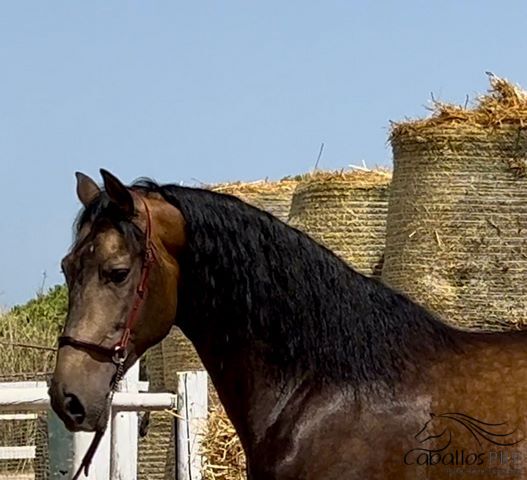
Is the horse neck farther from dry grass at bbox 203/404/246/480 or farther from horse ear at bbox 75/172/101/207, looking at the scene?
dry grass at bbox 203/404/246/480

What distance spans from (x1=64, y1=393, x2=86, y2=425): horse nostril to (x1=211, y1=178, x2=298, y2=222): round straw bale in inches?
214

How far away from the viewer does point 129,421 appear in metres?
6.44

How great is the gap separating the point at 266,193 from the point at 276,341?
17.8 feet

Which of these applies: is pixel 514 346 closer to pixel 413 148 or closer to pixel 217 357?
pixel 217 357

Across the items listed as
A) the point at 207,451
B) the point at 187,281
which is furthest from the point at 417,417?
the point at 207,451

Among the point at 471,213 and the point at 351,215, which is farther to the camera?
the point at 351,215

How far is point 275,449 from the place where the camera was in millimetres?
4012

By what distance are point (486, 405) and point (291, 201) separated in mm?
5553

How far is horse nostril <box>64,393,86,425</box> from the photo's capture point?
157 inches

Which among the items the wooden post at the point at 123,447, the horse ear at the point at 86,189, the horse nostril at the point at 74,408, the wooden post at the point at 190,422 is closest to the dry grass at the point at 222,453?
the wooden post at the point at 190,422

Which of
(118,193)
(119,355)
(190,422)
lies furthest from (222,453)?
(118,193)

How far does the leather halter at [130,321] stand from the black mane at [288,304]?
0.45 ft

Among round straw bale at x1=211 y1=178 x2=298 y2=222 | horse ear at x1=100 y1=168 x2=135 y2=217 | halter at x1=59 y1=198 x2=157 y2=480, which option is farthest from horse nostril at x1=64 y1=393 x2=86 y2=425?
round straw bale at x1=211 y1=178 x2=298 y2=222

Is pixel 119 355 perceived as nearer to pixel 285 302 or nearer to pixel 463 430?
pixel 285 302
